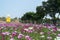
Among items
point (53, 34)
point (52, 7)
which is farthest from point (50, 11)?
point (53, 34)

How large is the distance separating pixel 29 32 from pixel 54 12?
50370 mm

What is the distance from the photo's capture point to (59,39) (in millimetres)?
2639

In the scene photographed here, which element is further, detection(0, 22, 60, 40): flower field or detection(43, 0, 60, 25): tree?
detection(43, 0, 60, 25): tree

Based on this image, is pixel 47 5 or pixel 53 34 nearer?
pixel 53 34

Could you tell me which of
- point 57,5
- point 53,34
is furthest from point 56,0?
point 53,34

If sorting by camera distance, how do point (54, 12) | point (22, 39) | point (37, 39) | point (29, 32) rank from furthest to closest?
point (54, 12) → point (29, 32) → point (37, 39) → point (22, 39)

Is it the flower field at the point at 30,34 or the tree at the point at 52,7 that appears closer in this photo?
the flower field at the point at 30,34

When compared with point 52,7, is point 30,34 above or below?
below

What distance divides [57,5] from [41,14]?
16.3 ft

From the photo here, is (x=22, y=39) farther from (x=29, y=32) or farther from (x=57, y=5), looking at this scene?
(x=57, y=5)

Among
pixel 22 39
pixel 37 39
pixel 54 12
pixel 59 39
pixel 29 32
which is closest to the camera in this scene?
pixel 59 39

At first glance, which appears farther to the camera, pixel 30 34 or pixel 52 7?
pixel 52 7

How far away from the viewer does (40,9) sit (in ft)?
188

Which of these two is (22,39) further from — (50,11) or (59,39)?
(50,11)
